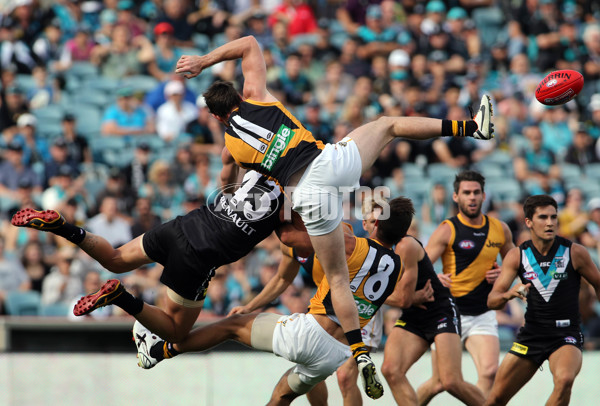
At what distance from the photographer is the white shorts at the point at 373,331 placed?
8.77m

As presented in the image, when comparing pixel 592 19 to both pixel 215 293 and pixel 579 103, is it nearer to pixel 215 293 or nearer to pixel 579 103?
pixel 579 103

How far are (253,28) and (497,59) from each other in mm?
4871

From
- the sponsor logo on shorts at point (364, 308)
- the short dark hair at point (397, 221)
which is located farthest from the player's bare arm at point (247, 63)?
the sponsor logo on shorts at point (364, 308)

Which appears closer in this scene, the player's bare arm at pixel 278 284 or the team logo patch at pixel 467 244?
the player's bare arm at pixel 278 284

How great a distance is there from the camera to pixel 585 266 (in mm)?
8125

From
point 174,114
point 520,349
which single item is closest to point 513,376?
point 520,349

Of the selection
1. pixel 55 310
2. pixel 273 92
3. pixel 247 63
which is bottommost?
pixel 55 310

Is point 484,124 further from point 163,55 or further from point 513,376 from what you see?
point 163,55

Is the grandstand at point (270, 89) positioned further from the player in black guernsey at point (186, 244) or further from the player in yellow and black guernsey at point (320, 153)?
the player in yellow and black guernsey at point (320, 153)

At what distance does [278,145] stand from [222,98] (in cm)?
69

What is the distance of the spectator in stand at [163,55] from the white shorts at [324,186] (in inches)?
374

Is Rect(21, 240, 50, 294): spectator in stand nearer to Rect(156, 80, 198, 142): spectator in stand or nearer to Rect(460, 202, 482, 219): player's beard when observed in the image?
Rect(156, 80, 198, 142): spectator in stand

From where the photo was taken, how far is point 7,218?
1355 cm

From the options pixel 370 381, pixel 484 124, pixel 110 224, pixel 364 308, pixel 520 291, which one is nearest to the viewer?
pixel 370 381
